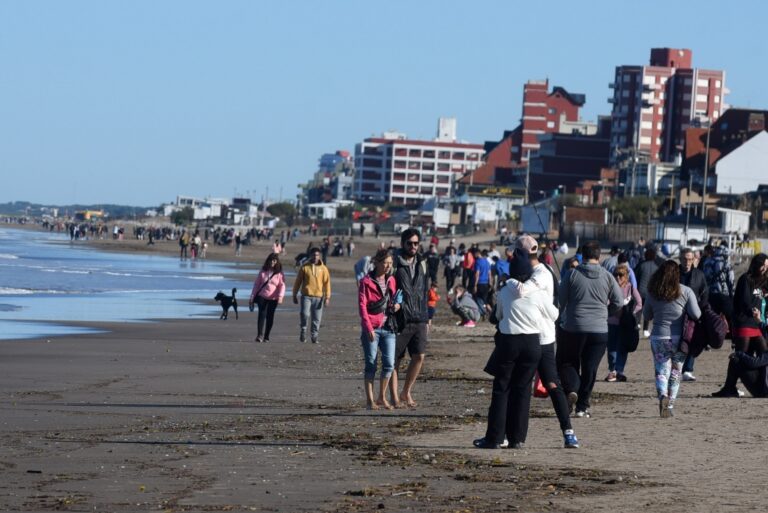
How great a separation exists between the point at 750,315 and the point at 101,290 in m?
29.3

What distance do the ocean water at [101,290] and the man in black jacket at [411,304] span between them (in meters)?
10.9

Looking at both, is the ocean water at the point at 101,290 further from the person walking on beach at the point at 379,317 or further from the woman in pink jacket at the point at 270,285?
the person walking on beach at the point at 379,317

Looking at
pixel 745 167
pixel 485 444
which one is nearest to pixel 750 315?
pixel 485 444

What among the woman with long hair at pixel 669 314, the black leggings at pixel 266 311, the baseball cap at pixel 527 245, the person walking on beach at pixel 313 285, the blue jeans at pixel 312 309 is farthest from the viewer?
the black leggings at pixel 266 311

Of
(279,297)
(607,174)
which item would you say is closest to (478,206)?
(607,174)

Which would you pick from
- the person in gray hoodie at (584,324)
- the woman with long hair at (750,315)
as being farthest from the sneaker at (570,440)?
the woman with long hair at (750,315)

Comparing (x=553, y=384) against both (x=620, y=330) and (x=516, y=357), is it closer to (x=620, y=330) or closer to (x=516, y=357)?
(x=516, y=357)

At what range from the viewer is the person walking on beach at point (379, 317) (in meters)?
13.4

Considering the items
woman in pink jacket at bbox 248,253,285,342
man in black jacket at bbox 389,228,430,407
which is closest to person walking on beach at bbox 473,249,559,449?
man in black jacket at bbox 389,228,430,407

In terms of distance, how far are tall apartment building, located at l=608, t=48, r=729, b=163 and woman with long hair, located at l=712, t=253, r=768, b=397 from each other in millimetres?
129685

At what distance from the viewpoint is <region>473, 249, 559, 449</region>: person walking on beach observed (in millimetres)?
10750

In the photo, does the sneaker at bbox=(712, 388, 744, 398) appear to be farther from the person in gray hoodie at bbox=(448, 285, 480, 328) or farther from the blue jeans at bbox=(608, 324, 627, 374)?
the person in gray hoodie at bbox=(448, 285, 480, 328)

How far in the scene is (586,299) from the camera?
42.0ft

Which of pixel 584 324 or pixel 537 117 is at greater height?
pixel 537 117
